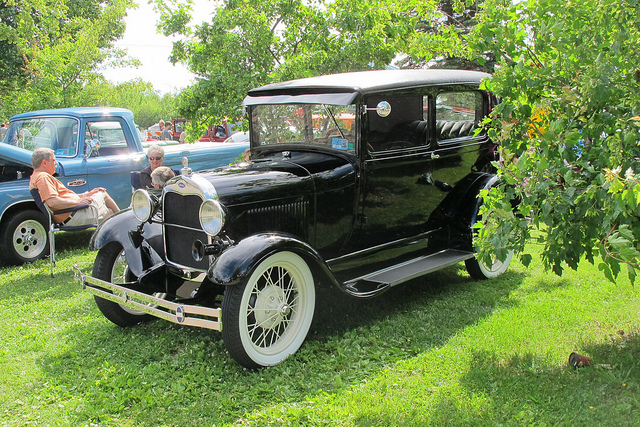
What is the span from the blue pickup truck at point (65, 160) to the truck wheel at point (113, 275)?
8.90ft

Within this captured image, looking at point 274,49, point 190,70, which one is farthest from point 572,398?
point 190,70

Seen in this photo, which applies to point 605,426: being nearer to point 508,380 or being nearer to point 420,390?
point 508,380

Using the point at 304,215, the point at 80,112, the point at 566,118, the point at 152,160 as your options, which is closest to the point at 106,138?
the point at 80,112

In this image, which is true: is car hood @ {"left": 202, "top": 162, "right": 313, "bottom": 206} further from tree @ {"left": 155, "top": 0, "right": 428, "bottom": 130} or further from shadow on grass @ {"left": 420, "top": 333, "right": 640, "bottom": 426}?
tree @ {"left": 155, "top": 0, "right": 428, "bottom": 130}

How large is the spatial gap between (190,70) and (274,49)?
1.22 metres

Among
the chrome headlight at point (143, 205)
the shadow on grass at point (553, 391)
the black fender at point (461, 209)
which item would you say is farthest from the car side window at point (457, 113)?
the chrome headlight at point (143, 205)

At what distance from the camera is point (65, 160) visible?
702cm

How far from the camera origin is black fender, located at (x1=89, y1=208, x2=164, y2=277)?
13.7 ft

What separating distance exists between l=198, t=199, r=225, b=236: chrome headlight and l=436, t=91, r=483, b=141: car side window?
2.32 metres

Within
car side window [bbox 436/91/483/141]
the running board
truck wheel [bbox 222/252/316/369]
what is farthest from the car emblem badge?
car side window [bbox 436/91/483/141]

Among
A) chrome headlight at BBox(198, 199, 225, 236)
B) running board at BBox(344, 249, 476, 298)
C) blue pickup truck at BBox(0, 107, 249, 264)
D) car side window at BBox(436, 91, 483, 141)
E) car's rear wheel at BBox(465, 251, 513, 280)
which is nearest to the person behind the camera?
chrome headlight at BBox(198, 199, 225, 236)

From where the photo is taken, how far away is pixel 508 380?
130 inches

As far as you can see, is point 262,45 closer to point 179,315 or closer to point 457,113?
point 457,113

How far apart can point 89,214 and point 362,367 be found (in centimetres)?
388
